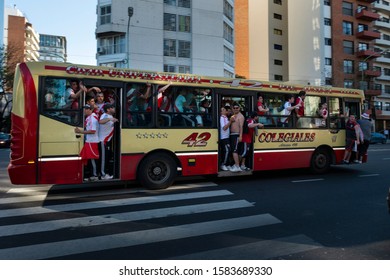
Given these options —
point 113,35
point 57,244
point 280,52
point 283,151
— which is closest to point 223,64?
point 113,35

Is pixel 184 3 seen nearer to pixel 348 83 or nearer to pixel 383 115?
pixel 348 83

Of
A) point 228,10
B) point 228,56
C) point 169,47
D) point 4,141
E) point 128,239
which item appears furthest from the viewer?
point 228,10

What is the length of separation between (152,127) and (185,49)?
1275 inches

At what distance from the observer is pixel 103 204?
22.3 ft

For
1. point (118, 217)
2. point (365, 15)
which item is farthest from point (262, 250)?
point (365, 15)

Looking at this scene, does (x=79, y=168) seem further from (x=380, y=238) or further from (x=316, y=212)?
(x=380, y=238)

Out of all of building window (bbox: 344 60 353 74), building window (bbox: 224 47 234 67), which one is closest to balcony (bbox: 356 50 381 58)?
building window (bbox: 344 60 353 74)

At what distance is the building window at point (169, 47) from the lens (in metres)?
37.8

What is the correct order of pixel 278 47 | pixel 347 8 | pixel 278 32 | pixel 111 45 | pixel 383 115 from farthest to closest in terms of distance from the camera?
pixel 383 115 → pixel 278 32 → pixel 278 47 → pixel 347 8 → pixel 111 45

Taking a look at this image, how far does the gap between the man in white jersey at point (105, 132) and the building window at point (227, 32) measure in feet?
121

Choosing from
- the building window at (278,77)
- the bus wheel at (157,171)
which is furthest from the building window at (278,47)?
the bus wheel at (157,171)

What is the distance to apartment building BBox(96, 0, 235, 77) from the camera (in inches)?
1412

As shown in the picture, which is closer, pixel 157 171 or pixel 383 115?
pixel 157 171

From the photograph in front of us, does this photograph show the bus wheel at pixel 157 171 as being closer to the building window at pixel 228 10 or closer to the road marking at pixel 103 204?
the road marking at pixel 103 204
